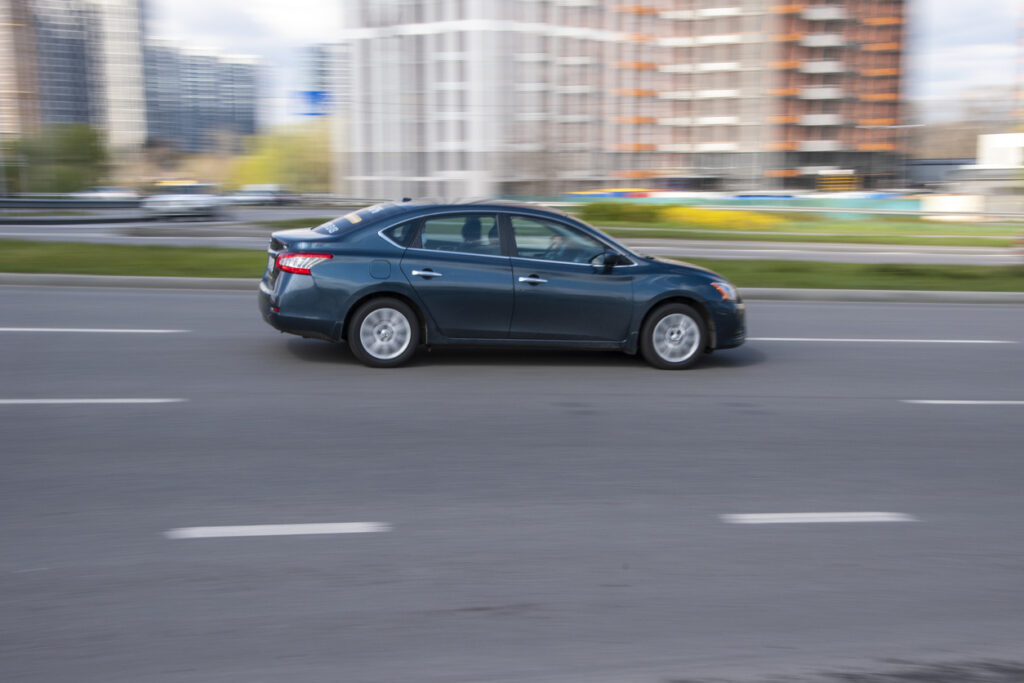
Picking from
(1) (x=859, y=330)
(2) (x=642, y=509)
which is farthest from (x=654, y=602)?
(1) (x=859, y=330)

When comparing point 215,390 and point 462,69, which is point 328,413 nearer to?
point 215,390

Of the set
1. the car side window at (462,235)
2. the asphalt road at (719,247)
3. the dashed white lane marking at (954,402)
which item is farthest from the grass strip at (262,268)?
the dashed white lane marking at (954,402)

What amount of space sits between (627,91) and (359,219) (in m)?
82.3

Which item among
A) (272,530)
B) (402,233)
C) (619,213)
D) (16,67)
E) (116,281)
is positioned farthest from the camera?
(16,67)

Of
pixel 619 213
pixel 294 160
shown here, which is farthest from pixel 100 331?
pixel 294 160

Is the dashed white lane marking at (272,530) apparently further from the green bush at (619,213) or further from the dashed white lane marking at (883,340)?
the green bush at (619,213)

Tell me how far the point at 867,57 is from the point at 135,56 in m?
94.6

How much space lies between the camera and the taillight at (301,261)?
8703 millimetres

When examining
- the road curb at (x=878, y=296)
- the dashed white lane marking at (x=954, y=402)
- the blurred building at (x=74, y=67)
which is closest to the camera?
the dashed white lane marking at (x=954, y=402)

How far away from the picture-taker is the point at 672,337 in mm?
9359

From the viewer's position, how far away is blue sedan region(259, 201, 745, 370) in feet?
28.7

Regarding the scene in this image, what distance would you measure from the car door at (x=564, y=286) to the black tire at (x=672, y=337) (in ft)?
0.82

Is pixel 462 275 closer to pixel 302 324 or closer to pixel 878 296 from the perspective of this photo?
pixel 302 324

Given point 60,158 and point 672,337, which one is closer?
point 672,337
